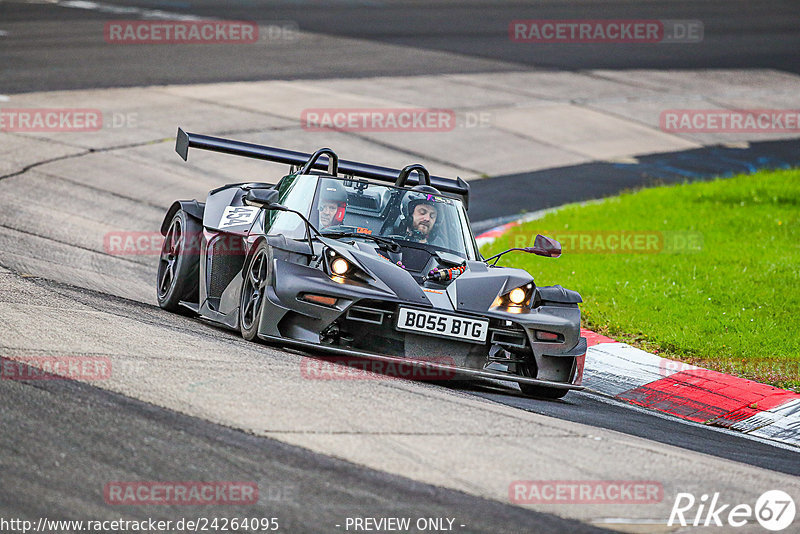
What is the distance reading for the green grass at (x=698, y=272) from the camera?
10547mm

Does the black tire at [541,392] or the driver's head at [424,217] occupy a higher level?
the driver's head at [424,217]

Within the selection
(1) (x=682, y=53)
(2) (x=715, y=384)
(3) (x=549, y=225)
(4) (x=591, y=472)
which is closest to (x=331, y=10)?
(1) (x=682, y=53)

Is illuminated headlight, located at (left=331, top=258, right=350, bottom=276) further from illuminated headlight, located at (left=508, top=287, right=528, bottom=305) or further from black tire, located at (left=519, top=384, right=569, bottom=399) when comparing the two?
black tire, located at (left=519, top=384, right=569, bottom=399)

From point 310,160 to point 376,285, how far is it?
2.21 meters

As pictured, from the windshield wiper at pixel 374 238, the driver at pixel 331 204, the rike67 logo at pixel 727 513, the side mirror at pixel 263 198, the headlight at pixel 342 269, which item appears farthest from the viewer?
the driver at pixel 331 204

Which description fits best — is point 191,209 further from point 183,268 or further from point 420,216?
point 420,216

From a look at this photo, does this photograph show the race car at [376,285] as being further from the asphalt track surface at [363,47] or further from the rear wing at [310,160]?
the asphalt track surface at [363,47]

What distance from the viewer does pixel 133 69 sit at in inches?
894

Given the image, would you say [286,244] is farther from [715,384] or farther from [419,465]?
[715,384]

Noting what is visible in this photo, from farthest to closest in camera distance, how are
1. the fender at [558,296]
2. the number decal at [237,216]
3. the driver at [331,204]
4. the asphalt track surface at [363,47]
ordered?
the asphalt track surface at [363,47], the number decal at [237,216], the driver at [331,204], the fender at [558,296]

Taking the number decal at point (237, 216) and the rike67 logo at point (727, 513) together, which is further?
the number decal at point (237, 216)

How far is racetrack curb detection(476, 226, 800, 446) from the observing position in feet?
28.5

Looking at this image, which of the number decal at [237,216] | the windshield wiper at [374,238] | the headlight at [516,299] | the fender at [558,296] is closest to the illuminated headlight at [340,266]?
the windshield wiper at [374,238]

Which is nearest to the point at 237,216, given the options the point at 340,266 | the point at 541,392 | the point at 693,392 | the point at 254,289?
the point at 254,289
